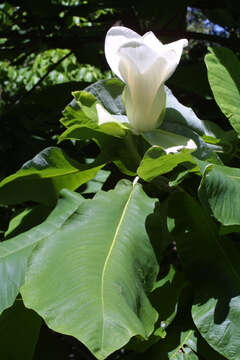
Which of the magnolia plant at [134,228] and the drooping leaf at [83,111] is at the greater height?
the drooping leaf at [83,111]

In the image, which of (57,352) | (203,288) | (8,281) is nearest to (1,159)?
(57,352)

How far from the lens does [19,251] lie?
3.22 feet

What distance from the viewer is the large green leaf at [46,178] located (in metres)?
1.05

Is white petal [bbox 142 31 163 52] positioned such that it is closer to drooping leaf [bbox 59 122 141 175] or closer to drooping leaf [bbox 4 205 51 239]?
drooping leaf [bbox 59 122 141 175]

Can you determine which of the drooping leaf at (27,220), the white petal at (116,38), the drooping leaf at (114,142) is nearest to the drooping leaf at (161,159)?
the drooping leaf at (114,142)

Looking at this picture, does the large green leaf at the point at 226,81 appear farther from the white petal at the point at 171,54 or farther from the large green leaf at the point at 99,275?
the large green leaf at the point at 99,275

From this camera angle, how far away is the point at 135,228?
3.02ft

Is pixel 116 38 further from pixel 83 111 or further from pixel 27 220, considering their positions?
pixel 27 220

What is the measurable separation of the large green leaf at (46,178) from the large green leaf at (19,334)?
10.4 inches

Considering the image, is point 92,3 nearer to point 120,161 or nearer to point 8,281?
point 120,161

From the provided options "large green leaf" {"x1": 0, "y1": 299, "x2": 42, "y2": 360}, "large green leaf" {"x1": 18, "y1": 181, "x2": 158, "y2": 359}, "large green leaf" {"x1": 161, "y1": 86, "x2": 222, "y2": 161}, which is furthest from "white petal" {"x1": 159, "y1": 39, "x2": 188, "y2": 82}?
"large green leaf" {"x1": 0, "y1": 299, "x2": 42, "y2": 360}

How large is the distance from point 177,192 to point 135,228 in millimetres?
145

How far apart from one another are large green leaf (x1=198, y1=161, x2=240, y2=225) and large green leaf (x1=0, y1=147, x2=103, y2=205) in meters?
0.31

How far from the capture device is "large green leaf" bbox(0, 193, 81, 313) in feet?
3.02
